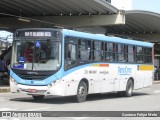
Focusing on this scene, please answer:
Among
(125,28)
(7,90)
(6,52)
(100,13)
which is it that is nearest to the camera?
(7,90)

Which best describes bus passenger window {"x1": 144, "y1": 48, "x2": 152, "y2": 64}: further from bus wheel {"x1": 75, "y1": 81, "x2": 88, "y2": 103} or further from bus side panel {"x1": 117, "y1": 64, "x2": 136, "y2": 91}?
bus wheel {"x1": 75, "y1": 81, "x2": 88, "y2": 103}

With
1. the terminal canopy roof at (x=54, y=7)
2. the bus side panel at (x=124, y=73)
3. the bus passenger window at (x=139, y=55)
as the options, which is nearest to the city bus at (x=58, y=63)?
the bus side panel at (x=124, y=73)

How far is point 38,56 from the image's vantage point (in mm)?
17594

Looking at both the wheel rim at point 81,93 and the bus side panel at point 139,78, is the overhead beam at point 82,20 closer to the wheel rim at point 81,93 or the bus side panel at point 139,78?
the bus side panel at point 139,78

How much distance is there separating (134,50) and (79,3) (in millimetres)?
12065

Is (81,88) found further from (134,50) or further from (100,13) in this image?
(100,13)

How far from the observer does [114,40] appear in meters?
21.7

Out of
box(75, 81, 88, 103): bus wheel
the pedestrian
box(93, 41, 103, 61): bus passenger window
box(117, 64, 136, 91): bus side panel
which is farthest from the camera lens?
the pedestrian

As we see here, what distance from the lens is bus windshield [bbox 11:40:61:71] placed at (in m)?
17.5

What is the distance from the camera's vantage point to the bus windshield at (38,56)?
1745 cm

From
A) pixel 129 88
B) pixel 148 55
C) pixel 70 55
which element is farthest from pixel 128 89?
pixel 70 55

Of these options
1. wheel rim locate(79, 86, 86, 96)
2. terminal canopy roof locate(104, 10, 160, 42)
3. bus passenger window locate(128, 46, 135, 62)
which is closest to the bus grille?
wheel rim locate(79, 86, 86, 96)

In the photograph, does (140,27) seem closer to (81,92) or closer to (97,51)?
(97,51)

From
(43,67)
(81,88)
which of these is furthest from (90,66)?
(43,67)
